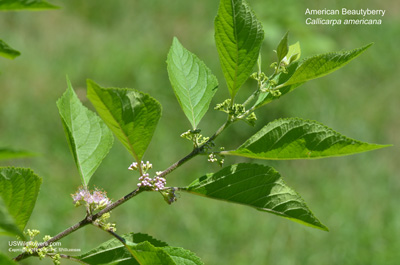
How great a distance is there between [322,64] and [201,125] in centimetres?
376

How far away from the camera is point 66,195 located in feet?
13.7

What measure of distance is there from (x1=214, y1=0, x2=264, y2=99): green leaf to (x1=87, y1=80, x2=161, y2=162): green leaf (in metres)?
0.21

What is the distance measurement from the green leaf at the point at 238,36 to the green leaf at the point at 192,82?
128 millimetres

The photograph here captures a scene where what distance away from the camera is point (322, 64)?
0.95 m

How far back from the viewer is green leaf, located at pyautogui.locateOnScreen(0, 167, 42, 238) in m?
0.89

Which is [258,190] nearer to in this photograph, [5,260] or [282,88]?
[282,88]

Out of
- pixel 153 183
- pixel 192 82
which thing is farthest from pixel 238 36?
pixel 153 183

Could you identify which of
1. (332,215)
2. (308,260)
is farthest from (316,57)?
(332,215)

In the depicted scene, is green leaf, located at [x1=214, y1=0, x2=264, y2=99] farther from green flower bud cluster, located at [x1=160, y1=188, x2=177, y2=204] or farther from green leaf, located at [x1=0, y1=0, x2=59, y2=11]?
green leaf, located at [x1=0, y1=0, x2=59, y2=11]

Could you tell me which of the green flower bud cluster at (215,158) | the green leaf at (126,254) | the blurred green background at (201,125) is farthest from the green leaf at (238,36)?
the blurred green background at (201,125)

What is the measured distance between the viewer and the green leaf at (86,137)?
112 cm

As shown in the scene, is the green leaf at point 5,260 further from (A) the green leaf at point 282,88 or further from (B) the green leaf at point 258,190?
(A) the green leaf at point 282,88

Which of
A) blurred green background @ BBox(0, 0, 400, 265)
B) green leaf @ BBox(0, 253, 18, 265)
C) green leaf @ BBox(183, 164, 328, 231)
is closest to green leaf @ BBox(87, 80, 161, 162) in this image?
green leaf @ BBox(183, 164, 328, 231)

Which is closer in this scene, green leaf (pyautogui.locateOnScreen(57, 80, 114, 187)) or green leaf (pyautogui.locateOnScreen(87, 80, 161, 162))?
green leaf (pyautogui.locateOnScreen(87, 80, 161, 162))
